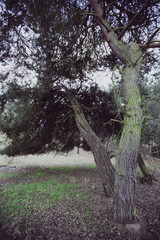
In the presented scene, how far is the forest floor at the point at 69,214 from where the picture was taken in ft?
8.36

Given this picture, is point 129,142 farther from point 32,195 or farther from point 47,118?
point 47,118

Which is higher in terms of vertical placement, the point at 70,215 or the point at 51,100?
the point at 51,100

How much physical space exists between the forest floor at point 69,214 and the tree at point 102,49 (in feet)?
1.02

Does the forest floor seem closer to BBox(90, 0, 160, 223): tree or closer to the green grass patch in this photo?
the green grass patch

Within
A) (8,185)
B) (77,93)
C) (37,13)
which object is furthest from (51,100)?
(8,185)

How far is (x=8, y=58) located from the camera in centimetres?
433

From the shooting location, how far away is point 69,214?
3.12 meters

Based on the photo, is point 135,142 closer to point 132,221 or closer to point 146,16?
point 132,221

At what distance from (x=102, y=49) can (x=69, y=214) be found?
495 centimetres

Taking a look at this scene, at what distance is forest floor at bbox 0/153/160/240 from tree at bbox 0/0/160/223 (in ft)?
1.02

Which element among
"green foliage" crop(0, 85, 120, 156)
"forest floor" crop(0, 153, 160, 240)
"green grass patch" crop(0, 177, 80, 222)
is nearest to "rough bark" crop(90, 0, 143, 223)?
"forest floor" crop(0, 153, 160, 240)

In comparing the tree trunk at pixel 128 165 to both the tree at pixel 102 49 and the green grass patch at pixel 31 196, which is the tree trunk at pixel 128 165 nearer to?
the tree at pixel 102 49

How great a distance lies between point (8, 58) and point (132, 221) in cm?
512

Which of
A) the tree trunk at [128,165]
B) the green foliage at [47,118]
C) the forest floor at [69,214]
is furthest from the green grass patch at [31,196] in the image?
the tree trunk at [128,165]
